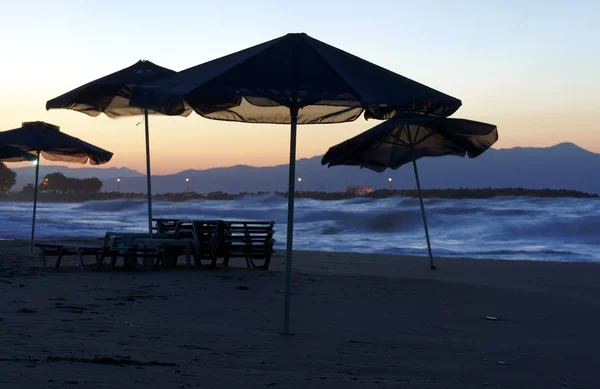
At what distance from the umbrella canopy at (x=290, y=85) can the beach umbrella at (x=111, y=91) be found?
5.11 m

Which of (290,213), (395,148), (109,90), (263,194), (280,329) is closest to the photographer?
(290,213)

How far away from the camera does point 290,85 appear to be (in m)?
5.82

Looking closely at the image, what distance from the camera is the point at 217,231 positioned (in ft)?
40.3

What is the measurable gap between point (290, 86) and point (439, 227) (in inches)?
1202

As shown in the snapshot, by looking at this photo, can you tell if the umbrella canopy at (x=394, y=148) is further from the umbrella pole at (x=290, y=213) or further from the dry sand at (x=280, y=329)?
the umbrella pole at (x=290, y=213)

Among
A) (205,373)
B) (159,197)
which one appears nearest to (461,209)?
(205,373)

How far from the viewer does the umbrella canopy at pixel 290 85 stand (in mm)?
5797

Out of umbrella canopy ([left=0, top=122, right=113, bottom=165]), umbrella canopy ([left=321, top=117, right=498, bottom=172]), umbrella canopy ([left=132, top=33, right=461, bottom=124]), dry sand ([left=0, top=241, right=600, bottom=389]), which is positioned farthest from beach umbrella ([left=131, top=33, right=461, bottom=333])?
umbrella canopy ([left=0, top=122, right=113, bottom=165])

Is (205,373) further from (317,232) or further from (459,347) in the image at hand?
(317,232)

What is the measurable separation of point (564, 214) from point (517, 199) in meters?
9.91

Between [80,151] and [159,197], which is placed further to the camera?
[159,197]

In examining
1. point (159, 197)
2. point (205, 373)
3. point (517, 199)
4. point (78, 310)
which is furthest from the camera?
point (159, 197)

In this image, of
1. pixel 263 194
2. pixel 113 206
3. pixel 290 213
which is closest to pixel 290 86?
pixel 290 213

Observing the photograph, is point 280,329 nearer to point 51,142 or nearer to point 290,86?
point 290,86
